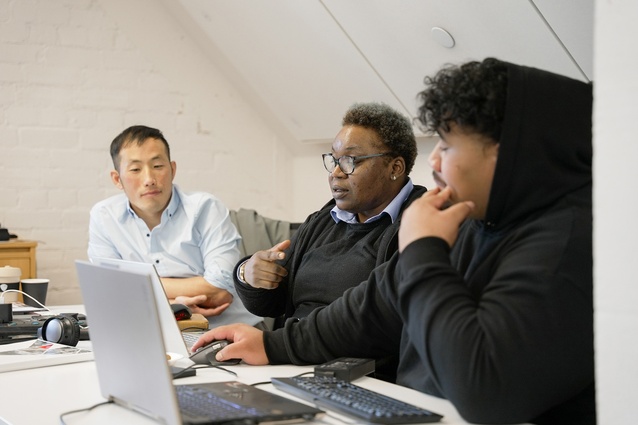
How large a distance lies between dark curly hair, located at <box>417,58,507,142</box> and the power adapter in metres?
0.49

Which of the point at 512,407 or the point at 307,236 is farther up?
the point at 307,236

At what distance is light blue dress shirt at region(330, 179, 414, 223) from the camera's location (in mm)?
2224

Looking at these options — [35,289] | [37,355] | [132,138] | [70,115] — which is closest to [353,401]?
[37,355]

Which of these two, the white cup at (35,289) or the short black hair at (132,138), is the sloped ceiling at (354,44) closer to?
the short black hair at (132,138)

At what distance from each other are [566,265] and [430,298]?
0.22m

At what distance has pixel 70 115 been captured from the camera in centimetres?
397

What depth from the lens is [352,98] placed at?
3656 mm

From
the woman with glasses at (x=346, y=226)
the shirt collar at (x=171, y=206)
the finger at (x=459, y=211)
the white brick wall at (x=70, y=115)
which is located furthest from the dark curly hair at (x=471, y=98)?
the white brick wall at (x=70, y=115)

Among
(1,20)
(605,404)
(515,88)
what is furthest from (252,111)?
(605,404)

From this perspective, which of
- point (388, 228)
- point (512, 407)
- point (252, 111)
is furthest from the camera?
point (252, 111)

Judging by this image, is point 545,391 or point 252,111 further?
point 252,111

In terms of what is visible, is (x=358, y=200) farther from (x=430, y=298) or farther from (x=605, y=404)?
(x=605, y=404)

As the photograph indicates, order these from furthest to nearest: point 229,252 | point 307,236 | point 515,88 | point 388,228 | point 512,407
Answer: point 229,252, point 307,236, point 388,228, point 515,88, point 512,407

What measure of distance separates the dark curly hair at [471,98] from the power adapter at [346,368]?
1.62 feet
